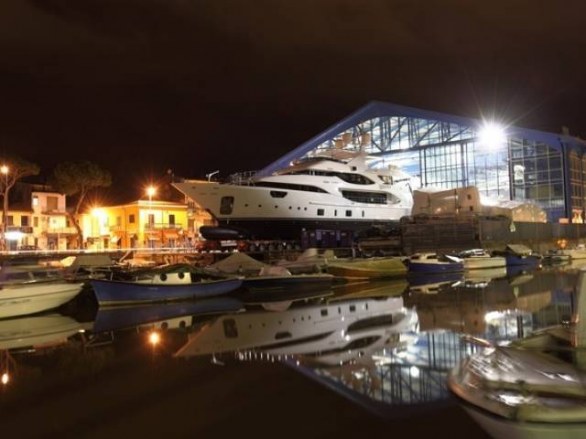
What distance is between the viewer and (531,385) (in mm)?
6238

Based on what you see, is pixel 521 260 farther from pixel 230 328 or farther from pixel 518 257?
pixel 230 328

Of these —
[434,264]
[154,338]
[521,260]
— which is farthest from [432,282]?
[154,338]

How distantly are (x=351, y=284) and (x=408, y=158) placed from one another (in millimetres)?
41414

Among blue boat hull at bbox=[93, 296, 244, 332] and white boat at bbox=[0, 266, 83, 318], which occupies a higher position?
white boat at bbox=[0, 266, 83, 318]

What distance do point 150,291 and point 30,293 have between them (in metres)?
4.28

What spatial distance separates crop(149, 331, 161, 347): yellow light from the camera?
14.5 meters

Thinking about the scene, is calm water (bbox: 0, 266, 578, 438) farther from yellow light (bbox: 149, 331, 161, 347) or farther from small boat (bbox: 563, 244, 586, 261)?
small boat (bbox: 563, 244, 586, 261)

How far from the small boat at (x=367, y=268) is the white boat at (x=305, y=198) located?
11743 millimetres

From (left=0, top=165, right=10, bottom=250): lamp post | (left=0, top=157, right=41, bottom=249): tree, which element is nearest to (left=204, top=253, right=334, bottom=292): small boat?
(left=0, top=165, right=10, bottom=250): lamp post

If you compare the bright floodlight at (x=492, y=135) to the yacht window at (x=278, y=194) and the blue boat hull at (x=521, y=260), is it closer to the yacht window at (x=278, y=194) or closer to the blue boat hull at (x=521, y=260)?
the blue boat hull at (x=521, y=260)

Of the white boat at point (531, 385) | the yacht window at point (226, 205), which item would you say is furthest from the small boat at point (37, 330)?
the yacht window at point (226, 205)

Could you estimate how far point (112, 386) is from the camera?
34.2 ft

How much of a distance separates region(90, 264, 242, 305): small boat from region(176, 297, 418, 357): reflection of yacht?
4.27m

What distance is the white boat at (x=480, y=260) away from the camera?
39375 millimetres
